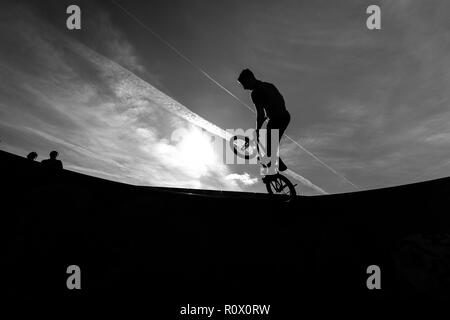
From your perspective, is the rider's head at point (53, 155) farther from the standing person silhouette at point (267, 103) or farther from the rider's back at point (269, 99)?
the rider's back at point (269, 99)

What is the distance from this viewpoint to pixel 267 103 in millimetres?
6121

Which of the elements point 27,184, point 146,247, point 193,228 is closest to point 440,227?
point 193,228

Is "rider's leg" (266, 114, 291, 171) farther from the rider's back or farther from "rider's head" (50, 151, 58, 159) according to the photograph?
"rider's head" (50, 151, 58, 159)

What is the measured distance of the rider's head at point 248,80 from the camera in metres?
6.23

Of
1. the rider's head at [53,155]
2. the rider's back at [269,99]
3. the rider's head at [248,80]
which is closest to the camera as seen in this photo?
the rider's back at [269,99]

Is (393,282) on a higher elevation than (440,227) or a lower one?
lower

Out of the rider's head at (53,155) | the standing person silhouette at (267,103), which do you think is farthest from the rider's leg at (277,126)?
the rider's head at (53,155)

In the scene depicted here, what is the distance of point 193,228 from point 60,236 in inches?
84.1

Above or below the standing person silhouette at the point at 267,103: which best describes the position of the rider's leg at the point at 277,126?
below

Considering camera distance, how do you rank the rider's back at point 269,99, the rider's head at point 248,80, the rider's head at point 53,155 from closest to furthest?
the rider's back at point 269,99 → the rider's head at point 248,80 → the rider's head at point 53,155

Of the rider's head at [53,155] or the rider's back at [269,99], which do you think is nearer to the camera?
the rider's back at [269,99]

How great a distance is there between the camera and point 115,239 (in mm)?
4336
